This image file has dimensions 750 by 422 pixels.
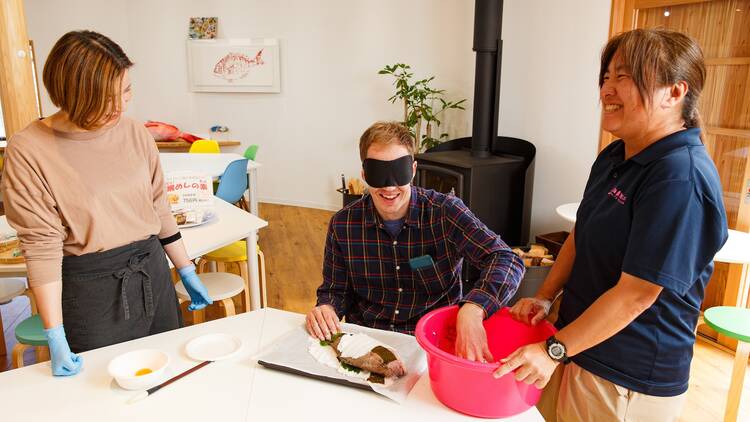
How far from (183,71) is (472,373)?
6.01 meters

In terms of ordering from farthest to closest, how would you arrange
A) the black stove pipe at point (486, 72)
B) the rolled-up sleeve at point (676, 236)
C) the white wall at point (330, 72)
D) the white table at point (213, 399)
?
the white wall at point (330, 72) → the black stove pipe at point (486, 72) → the white table at point (213, 399) → the rolled-up sleeve at point (676, 236)

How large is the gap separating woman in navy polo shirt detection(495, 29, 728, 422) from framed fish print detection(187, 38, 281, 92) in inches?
199

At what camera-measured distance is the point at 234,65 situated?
6.03 m

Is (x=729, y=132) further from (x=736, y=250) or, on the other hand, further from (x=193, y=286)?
(x=193, y=286)

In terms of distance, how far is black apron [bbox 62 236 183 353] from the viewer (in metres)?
1.54

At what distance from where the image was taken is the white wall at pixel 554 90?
11.5 ft

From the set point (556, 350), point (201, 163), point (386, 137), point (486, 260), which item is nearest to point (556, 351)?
point (556, 350)

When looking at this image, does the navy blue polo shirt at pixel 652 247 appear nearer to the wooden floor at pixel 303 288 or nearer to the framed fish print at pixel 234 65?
the wooden floor at pixel 303 288

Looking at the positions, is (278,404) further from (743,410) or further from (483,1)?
(483,1)

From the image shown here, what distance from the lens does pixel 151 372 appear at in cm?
126

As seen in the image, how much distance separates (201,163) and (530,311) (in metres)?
3.47

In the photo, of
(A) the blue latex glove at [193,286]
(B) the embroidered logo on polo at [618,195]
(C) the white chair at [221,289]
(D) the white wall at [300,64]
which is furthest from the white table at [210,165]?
(B) the embroidered logo on polo at [618,195]

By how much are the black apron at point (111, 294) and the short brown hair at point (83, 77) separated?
40cm

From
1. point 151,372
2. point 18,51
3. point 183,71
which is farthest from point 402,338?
point 183,71
